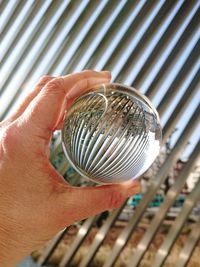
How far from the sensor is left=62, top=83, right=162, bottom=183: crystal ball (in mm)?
516

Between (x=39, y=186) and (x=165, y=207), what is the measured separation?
39.3 inches

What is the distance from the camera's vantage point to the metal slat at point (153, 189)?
1.45 meters

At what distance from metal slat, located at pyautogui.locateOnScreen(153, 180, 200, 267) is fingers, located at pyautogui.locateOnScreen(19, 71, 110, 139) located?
92 cm

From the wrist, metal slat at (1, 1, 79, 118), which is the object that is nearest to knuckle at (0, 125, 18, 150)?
the wrist

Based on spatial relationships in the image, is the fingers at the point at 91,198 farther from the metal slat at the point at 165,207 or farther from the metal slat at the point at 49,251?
the metal slat at the point at 49,251

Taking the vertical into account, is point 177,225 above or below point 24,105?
below

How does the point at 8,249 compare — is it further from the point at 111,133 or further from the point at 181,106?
the point at 181,106

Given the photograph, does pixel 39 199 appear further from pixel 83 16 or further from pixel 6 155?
pixel 83 16

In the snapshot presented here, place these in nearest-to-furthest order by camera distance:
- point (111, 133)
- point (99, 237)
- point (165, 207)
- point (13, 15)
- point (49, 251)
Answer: point (111, 133), point (165, 207), point (99, 237), point (49, 251), point (13, 15)

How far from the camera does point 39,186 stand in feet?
1.76

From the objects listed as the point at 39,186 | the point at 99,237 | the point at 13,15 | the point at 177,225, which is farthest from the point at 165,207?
the point at 13,15

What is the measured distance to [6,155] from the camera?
1.70 ft

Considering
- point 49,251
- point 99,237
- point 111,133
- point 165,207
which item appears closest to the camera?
point 111,133

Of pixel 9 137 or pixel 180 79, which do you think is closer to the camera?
pixel 9 137
